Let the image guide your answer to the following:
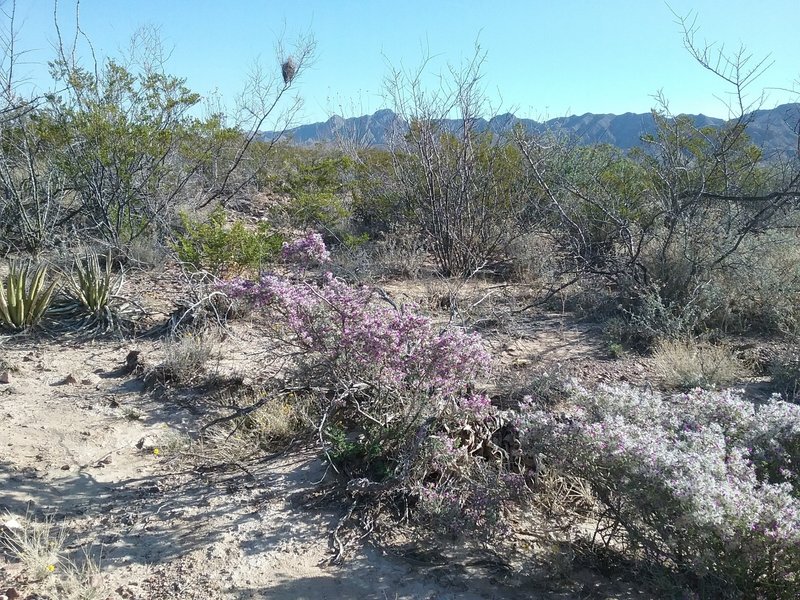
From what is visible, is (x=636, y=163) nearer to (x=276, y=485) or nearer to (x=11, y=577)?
(x=276, y=485)

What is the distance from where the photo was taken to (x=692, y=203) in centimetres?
721

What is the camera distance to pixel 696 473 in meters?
2.53

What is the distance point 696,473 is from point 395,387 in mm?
1777

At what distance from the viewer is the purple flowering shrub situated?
7.96 feet

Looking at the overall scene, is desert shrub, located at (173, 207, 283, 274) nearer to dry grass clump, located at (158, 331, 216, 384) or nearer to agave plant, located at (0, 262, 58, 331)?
agave plant, located at (0, 262, 58, 331)

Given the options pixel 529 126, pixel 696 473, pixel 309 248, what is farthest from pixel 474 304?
pixel 529 126

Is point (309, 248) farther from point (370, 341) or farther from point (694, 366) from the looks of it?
point (694, 366)

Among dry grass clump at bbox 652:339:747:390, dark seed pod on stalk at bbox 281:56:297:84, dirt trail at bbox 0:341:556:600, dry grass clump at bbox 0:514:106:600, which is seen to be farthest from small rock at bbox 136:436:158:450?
dark seed pod on stalk at bbox 281:56:297:84

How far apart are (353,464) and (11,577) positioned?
1806 millimetres

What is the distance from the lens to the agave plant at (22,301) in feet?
20.4

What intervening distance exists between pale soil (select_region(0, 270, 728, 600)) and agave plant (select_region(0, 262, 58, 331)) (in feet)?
2.62

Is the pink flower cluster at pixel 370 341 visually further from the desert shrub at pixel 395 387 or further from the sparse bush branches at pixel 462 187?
the sparse bush branches at pixel 462 187

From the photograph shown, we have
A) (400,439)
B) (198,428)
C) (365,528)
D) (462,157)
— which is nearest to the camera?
(365,528)

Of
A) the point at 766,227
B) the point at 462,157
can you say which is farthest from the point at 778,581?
the point at 462,157
